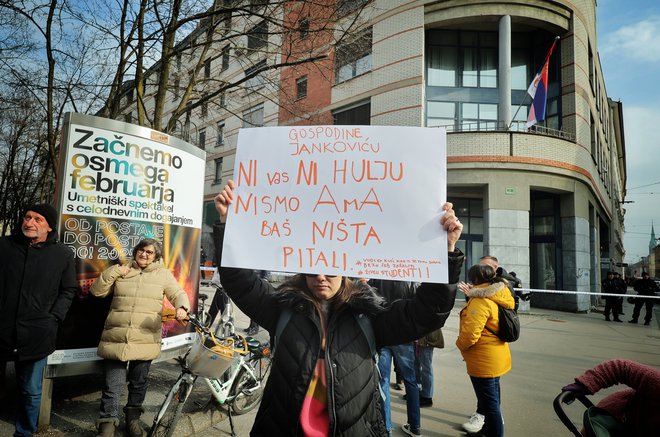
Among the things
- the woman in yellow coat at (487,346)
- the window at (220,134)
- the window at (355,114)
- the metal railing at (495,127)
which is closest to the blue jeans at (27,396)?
the woman in yellow coat at (487,346)

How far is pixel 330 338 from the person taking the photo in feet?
6.19

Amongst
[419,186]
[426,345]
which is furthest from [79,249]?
[426,345]

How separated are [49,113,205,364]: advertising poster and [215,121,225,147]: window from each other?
2257 cm

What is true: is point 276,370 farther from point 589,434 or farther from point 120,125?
point 120,125

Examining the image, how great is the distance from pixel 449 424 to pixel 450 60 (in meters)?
16.2

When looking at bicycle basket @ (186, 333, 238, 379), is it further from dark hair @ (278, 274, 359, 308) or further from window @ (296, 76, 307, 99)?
window @ (296, 76, 307, 99)

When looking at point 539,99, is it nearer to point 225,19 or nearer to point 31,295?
point 225,19

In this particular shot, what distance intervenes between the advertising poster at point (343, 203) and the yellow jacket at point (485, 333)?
2048 millimetres

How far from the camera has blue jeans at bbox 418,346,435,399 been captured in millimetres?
4789

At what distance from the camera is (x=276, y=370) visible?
1.90 m

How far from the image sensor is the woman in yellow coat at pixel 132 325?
346 centimetres

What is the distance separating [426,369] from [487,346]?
4.65 feet

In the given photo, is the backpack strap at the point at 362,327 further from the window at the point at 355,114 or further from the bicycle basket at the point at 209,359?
the window at the point at 355,114

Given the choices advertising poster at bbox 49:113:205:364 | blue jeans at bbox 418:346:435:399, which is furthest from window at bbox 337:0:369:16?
blue jeans at bbox 418:346:435:399
